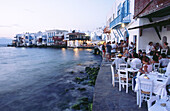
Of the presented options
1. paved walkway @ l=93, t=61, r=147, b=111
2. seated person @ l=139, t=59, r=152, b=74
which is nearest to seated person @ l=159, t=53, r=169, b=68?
seated person @ l=139, t=59, r=152, b=74

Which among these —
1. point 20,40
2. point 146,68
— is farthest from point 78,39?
point 146,68

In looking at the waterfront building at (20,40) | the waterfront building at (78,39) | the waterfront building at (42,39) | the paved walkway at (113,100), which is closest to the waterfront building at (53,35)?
the waterfront building at (42,39)

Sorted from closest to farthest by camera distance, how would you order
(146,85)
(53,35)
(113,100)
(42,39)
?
(146,85) < (113,100) < (53,35) < (42,39)

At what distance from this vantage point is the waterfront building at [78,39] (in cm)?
7749

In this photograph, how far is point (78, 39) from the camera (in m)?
77.2

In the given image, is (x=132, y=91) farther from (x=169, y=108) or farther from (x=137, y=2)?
(x=137, y=2)

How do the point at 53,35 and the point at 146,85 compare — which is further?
the point at 53,35

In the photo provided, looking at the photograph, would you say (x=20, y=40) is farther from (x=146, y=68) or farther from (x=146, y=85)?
(x=146, y=85)

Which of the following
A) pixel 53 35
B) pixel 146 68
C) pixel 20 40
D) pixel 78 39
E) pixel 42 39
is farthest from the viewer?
pixel 20 40

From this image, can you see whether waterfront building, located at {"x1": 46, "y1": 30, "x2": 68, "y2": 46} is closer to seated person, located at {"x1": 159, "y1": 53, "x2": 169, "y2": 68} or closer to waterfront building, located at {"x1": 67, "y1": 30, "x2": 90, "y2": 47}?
waterfront building, located at {"x1": 67, "y1": 30, "x2": 90, "y2": 47}

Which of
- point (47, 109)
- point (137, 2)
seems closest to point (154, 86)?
point (47, 109)

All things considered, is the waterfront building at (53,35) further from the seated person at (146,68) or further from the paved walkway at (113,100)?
the seated person at (146,68)

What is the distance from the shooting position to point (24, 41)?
120m

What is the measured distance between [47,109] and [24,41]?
123841 millimetres
